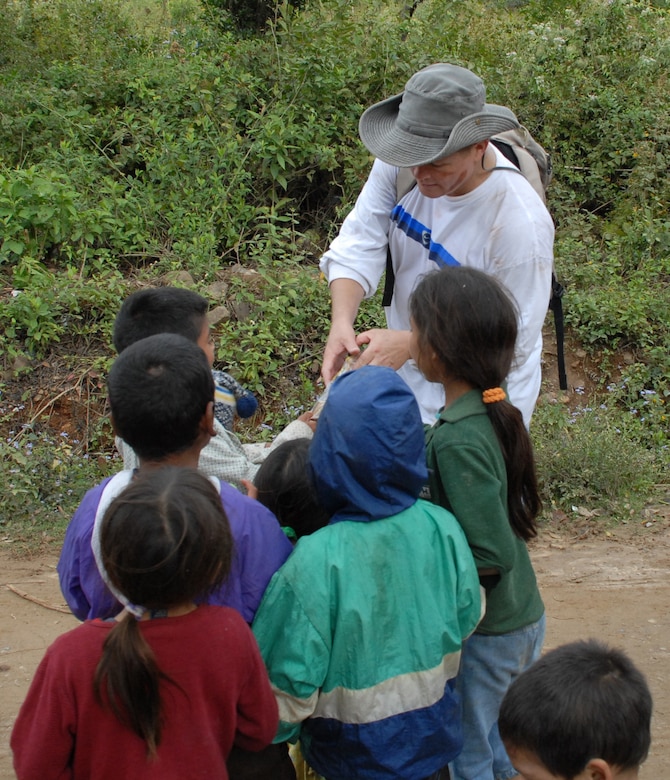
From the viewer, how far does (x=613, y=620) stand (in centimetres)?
425

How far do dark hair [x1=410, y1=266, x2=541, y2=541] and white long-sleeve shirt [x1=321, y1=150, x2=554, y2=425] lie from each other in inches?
17.0

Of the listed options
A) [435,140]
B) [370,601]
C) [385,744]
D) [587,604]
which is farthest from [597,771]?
[587,604]

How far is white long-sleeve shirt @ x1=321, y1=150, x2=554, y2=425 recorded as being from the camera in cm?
280

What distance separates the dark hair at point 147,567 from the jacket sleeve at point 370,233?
1.44 metres

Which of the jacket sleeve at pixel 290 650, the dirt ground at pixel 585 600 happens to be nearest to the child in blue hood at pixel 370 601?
the jacket sleeve at pixel 290 650

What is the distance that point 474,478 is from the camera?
224 cm

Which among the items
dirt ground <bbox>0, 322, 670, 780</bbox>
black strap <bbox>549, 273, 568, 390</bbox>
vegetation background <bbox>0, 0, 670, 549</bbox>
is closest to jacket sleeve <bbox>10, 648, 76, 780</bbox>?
dirt ground <bbox>0, 322, 670, 780</bbox>

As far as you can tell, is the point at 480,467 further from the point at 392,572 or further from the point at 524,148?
the point at 524,148

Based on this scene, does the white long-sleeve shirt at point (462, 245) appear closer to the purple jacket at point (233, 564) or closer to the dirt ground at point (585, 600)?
the purple jacket at point (233, 564)

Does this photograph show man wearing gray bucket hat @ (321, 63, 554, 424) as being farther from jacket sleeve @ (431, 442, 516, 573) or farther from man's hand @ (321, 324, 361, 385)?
jacket sleeve @ (431, 442, 516, 573)

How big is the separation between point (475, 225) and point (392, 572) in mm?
1260

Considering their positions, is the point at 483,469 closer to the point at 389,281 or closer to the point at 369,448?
the point at 369,448

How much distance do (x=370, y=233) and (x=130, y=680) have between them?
6.02 ft

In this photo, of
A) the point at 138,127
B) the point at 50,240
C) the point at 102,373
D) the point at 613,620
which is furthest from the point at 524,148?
the point at 138,127
